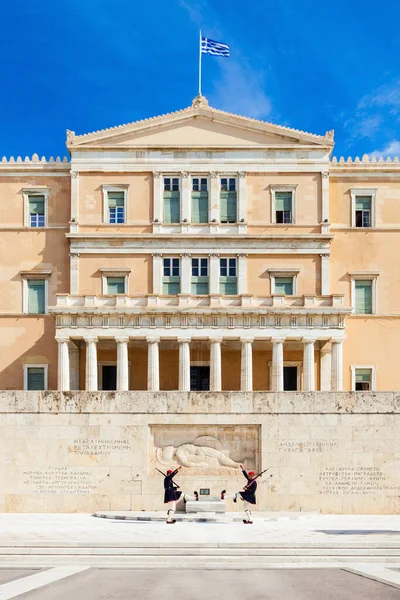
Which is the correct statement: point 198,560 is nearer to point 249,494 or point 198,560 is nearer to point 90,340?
point 249,494

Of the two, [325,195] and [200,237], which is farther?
[325,195]

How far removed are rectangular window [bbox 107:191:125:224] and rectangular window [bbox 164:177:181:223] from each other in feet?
8.93

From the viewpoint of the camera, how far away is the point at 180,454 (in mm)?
26875

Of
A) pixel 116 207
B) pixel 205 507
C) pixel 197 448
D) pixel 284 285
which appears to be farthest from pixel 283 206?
pixel 205 507

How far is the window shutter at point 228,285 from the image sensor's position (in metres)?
47.9

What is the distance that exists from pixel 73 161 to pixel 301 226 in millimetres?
14837

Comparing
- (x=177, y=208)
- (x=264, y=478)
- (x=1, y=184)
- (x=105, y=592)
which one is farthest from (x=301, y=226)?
(x=105, y=592)

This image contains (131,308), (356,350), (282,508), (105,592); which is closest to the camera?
(105,592)

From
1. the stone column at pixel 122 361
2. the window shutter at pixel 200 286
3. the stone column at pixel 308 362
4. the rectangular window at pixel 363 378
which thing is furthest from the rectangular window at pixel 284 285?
the stone column at pixel 122 361

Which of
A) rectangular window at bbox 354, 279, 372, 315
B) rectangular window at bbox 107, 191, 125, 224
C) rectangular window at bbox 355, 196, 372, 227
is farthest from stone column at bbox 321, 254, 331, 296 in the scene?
rectangular window at bbox 107, 191, 125, 224

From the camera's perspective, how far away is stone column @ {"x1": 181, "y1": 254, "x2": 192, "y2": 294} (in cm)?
4756

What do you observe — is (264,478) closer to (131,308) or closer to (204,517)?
(204,517)

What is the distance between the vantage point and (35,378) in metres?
48.2

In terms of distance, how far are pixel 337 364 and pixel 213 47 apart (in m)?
21.5
